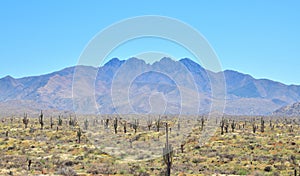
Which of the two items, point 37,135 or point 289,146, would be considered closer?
point 289,146

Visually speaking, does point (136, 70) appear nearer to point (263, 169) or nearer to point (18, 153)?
point (18, 153)

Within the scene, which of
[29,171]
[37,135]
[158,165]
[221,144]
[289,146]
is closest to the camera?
[29,171]

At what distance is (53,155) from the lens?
134 feet

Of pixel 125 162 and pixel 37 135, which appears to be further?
Answer: pixel 37 135

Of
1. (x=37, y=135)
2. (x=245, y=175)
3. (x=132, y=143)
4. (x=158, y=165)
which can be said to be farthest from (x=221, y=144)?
(x=37, y=135)

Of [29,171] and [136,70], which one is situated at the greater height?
[136,70]

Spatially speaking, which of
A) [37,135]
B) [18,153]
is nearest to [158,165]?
[18,153]

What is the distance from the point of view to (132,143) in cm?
5231

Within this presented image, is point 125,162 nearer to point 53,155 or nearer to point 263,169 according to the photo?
point 53,155

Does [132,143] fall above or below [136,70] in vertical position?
below

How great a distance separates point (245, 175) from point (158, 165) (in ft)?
25.7

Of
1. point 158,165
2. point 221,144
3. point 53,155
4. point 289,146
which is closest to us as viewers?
point 158,165

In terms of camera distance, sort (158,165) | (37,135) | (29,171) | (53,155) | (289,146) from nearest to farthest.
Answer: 1. (29,171)
2. (158,165)
3. (53,155)
4. (289,146)
5. (37,135)

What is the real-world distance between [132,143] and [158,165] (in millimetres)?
17337
